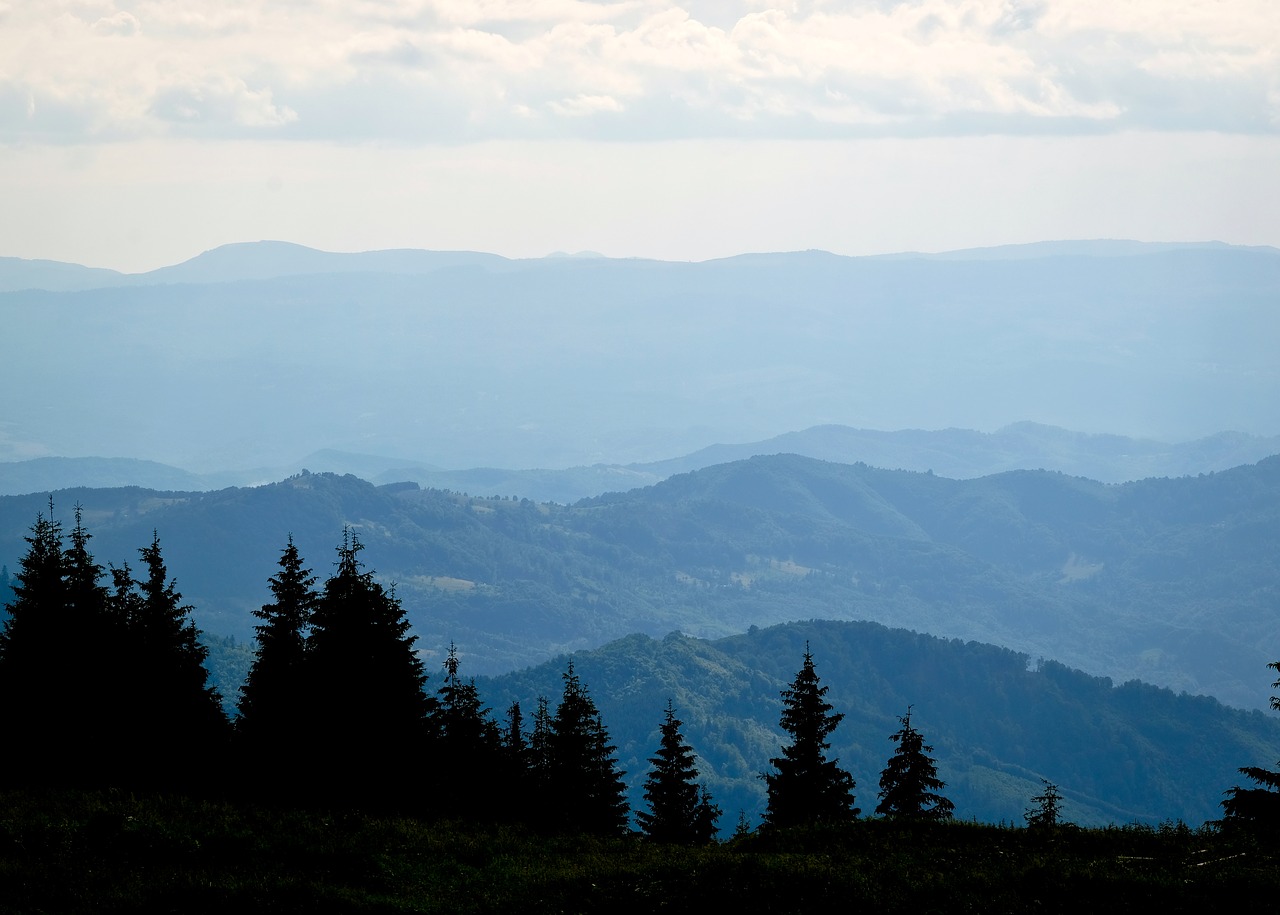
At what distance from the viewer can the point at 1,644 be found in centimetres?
4222

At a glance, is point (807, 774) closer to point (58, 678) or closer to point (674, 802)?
point (674, 802)

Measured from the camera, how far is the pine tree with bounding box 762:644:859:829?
46.7 meters

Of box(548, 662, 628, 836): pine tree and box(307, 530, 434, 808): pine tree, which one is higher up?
box(307, 530, 434, 808): pine tree

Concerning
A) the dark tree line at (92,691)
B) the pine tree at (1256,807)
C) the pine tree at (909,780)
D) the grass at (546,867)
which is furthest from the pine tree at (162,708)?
the pine tree at (1256,807)

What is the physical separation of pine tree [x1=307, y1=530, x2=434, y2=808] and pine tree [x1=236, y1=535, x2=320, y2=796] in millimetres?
593

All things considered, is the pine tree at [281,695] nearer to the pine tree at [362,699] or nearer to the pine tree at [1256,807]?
the pine tree at [362,699]

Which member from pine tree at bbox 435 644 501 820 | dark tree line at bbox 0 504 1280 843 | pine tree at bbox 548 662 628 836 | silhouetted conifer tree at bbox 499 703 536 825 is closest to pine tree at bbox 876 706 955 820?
dark tree line at bbox 0 504 1280 843

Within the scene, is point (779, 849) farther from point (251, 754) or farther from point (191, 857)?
point (251, 754)

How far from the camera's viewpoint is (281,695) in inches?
1516

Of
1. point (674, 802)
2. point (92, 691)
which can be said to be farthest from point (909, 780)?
point (92, 691)

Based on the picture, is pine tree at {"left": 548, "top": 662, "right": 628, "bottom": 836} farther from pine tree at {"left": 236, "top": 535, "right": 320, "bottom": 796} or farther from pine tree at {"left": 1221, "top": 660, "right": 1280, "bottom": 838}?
pine tree at {"left": 1221, "top": 660, "right": 1280, "bottom": 838}

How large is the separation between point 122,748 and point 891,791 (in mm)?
26644

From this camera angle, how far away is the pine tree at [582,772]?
161 ft

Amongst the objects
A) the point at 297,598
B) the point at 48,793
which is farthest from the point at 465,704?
the point at 48,793
